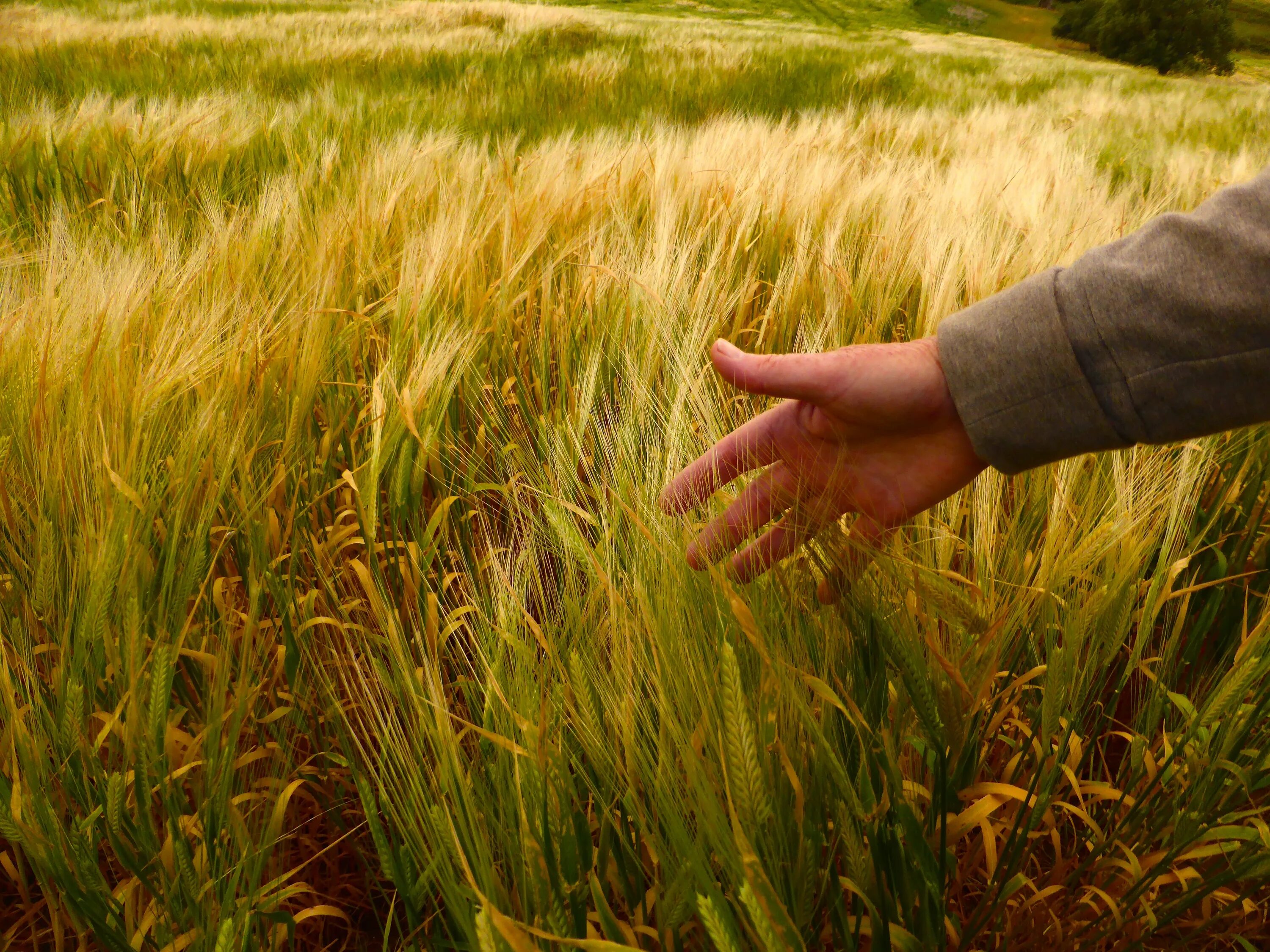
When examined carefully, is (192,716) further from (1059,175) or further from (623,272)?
(1059,175)

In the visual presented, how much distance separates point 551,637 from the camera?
56cm

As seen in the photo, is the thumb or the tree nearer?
the thumb

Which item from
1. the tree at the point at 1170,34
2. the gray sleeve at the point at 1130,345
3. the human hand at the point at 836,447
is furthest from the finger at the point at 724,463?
the tree at the point at 1170,34

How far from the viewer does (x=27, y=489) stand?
730 mm

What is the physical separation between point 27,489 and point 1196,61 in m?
30.4

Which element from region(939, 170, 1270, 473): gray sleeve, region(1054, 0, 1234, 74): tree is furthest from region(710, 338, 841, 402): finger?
region(1054, 0, 1234, 74): tree

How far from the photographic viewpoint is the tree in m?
22.2

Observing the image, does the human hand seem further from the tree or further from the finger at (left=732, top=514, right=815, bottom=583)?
the tree

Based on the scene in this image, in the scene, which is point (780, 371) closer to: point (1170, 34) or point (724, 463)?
point (724, 463)

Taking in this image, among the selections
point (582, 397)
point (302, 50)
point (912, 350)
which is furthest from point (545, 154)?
point (302, 50)

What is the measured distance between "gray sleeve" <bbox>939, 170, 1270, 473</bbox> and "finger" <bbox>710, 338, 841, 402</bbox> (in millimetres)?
125

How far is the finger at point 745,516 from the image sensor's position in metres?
0.58

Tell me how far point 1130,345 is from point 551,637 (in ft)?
1.80

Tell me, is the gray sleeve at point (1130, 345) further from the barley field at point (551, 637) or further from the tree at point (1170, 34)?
the tree at point (1170, 34)
